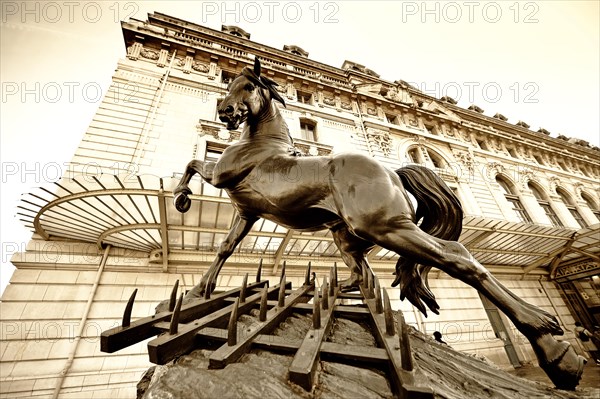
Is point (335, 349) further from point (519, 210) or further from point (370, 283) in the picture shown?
point (519, 210)

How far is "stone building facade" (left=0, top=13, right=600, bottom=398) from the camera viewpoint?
15.7ft

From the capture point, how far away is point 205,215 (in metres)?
5.58

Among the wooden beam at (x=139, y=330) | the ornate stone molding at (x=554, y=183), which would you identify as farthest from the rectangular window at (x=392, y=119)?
the wooden beam at (x=139, y=330)

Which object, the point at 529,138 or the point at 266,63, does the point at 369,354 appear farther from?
the point at 529,138

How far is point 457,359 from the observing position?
1.29 metres

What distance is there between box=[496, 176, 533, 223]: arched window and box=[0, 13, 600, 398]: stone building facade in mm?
112

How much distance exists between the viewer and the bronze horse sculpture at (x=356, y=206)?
1.14m

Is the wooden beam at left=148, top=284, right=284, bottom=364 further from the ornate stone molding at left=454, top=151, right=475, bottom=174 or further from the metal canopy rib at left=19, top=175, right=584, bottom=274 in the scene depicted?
the ornate stone molding at left=454, top=151, right=475, bottom=174

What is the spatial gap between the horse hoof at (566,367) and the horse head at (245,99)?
2185 millimetres

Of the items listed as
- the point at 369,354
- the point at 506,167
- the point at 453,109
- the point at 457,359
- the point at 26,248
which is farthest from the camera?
the point at 453,109

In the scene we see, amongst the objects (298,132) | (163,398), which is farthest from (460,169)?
(163,398)

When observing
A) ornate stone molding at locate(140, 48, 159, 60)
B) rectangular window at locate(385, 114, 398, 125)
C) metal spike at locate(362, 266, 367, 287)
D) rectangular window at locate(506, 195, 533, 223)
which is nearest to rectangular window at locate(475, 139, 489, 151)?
rectangular window at locate(506, 195, 533, 223)

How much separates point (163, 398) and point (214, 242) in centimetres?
593

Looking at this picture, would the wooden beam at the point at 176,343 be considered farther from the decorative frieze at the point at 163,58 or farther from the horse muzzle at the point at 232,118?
the decorative frieze at the point at 163,58
